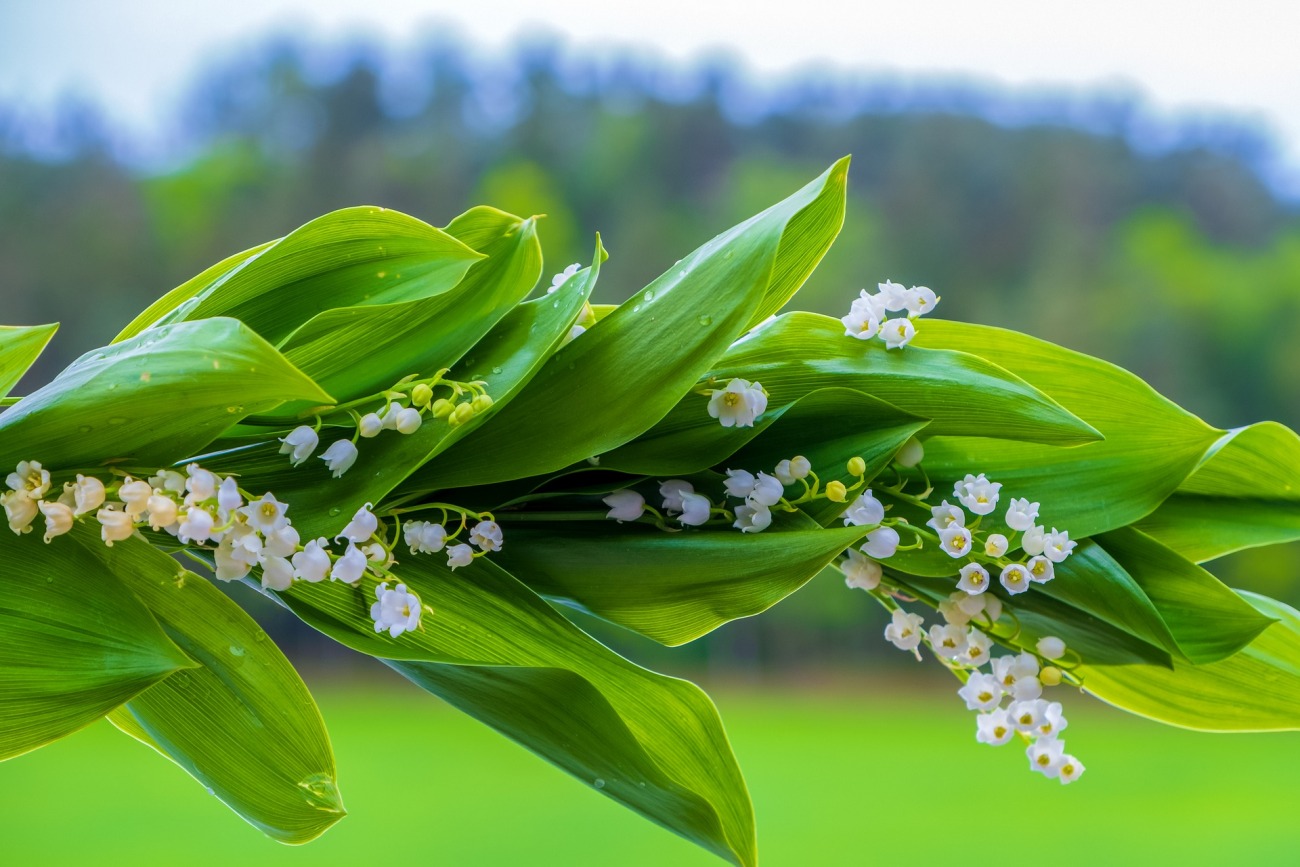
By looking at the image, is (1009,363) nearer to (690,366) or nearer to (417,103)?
(690,366)

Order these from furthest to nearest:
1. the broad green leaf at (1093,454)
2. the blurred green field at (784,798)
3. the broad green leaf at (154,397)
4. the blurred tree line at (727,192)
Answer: the blurred tree line at (727,192) < the blurred green field at (784,798) < the broad green leaf at (1093,454) < the broad green leaf at (154,397)

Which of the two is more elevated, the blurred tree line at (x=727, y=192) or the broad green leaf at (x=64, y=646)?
the blurred tree line at (x=727, y=192)

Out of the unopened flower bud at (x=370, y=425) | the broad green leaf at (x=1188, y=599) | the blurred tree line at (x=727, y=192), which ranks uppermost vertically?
the blurred tree line at (x=727, y=192)

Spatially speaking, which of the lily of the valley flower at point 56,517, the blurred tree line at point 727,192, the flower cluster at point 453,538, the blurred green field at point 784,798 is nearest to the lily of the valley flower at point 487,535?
the flower cluster at point 453,538

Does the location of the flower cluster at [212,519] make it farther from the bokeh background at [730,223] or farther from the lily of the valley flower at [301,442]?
the bokeh background at [730,223]

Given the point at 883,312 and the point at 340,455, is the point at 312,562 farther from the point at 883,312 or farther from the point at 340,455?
the point at 883,312

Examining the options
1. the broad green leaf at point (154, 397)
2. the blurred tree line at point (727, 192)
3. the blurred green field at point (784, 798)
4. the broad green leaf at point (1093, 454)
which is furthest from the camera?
the blurred tree line at point (727, 192)

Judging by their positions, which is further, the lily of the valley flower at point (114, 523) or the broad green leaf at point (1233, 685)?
the broad green leaf at point (1233, 685)

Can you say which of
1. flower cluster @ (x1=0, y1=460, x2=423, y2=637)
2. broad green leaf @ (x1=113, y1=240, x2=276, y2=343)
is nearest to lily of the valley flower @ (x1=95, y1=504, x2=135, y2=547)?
flower cluster @ (x1=0, y1=460, x2=423, y2=637)
